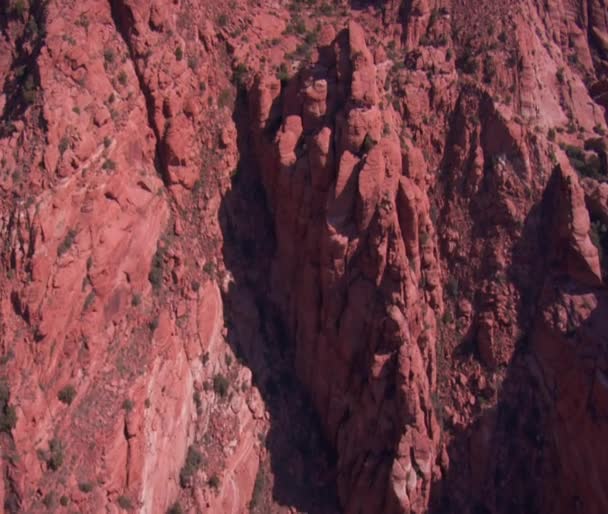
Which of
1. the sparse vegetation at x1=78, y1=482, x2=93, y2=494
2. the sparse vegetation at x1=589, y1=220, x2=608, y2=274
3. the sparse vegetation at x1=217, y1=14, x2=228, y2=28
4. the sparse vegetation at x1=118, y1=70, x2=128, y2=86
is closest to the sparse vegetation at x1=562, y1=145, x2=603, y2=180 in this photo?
the sparse vegetation at x1=589, y1=220, x2=608, y2=274

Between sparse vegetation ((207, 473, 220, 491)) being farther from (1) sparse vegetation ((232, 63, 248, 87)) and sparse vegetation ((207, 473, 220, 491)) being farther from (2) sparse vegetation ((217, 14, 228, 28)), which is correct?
(2) sparse vegetation ((217, 14, 228, 28))

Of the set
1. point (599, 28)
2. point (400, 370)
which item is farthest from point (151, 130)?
point (599, 28)

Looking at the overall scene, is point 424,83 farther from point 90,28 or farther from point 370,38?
point 90,28

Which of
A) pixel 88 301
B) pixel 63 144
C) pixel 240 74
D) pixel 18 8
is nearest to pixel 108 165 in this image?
pixel 63 144

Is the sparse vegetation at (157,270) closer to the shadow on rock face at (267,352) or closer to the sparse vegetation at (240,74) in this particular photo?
the shadow on rock face at (267,352)


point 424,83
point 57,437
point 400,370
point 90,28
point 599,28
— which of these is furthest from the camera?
point 599,28

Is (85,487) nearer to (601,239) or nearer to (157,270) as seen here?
(157,270)
